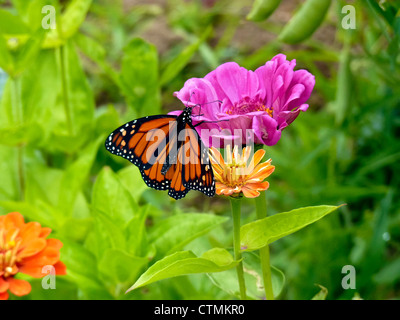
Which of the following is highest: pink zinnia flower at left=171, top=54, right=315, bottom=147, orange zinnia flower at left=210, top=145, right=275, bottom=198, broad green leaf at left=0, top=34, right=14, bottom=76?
broad green leaf at left=0, top=34, right=14, bottom=76

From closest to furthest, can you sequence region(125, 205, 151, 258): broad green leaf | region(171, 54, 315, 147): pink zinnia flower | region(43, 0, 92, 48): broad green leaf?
region(171, 54, 315, 147): pink zinnia flower, region(125, 205, 151, 258): broad green leaf, region(43, 0, 92, 48): broad green leaf

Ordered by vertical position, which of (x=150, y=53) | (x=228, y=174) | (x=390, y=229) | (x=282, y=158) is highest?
(x=150, y=53)

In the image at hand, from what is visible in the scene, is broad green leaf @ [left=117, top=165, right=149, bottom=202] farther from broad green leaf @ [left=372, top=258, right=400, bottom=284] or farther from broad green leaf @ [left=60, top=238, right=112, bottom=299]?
broad green leaf @ [left=372, top=258, right=400, bottom=284]

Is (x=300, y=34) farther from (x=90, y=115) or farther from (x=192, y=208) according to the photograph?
(x=192, y=208)

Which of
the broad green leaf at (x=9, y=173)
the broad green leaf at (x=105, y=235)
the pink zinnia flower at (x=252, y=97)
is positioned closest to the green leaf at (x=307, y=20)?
the pink zinnia flower at (x=252, y=97)
